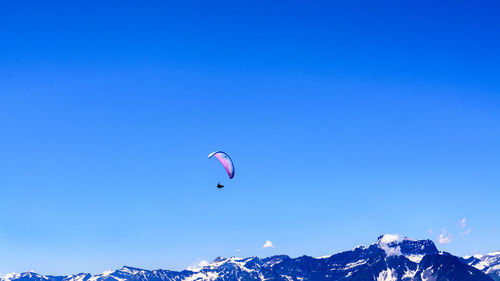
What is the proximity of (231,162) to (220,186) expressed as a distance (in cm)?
1238

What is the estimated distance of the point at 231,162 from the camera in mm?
102000

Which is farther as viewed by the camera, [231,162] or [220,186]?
[231,162]

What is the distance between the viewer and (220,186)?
90.5 m

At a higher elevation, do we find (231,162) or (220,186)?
(231,162)
